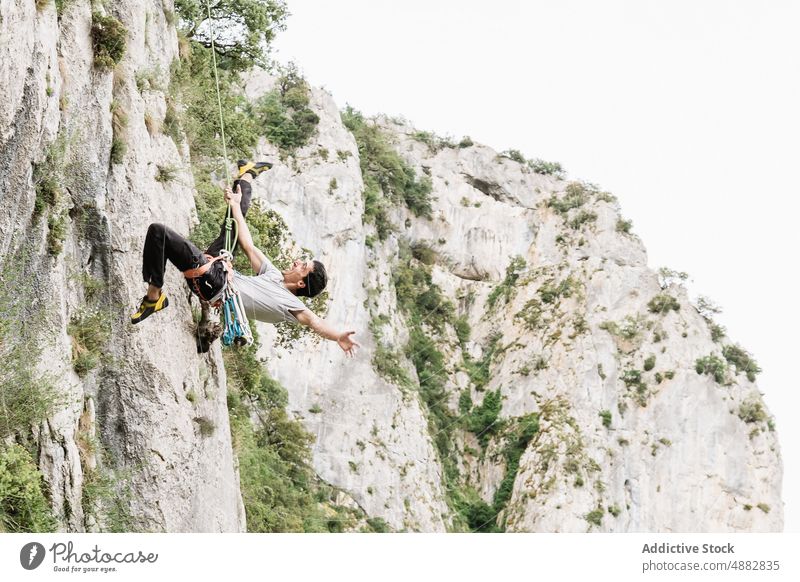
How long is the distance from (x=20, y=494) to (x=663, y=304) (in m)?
45.3

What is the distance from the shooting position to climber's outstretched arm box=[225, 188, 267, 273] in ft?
36.0

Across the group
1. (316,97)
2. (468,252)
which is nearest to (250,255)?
(316,97)

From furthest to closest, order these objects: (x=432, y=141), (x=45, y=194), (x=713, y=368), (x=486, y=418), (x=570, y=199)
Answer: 1. (x=432, y=141)
2. (x=570, y=199)
3. (x=713, y=368)
4. (x=486, y=418)
5. (x=45, y=194)

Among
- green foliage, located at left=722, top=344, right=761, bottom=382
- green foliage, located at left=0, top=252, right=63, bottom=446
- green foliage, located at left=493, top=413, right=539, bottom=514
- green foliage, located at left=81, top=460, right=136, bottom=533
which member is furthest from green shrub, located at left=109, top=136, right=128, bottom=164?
green foliage, located at left=722, top=344, right=761, bottom=382

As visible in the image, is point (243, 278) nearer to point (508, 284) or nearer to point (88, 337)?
point (88, 337)

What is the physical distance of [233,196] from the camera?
36.6 feet

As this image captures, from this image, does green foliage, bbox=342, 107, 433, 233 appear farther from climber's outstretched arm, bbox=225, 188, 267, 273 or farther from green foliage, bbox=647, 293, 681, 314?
climber's outstretched arm, bbox=225, 188, 267, 273

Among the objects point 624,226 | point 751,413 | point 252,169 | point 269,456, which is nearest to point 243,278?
point 252,169

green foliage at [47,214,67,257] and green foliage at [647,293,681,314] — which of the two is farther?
green foliage at [647,293,681,314]

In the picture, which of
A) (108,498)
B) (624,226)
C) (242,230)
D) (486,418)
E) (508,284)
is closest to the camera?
(108,498)

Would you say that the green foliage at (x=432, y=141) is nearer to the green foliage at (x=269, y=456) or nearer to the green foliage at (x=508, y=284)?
the green foliage at (x=508, y=284)

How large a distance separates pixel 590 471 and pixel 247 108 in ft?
70.6

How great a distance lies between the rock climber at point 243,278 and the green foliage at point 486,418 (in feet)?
117

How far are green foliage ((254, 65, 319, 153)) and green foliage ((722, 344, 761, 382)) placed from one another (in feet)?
81.0
